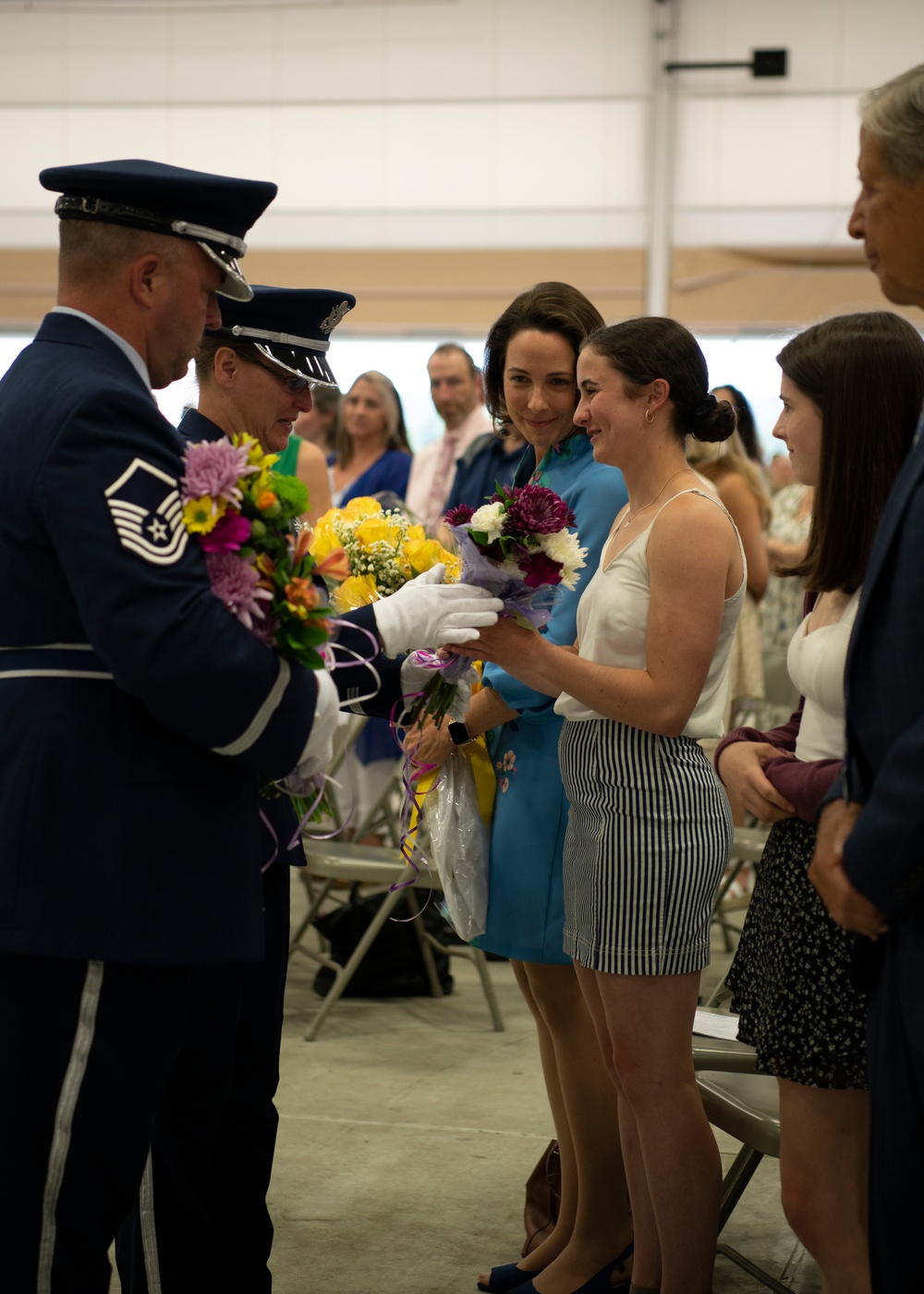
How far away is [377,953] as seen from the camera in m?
4.86

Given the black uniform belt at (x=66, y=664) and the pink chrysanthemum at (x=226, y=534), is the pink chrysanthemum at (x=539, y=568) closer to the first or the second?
the pink chrysanthemum at (x=226, y=534)

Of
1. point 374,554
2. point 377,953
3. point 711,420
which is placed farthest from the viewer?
point 377,953

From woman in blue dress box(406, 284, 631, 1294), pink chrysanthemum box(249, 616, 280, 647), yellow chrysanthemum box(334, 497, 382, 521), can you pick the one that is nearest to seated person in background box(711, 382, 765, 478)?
woman in blue dress box(406, 284, 631, 1294)

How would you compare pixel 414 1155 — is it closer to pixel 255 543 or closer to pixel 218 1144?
pixel 218 1144

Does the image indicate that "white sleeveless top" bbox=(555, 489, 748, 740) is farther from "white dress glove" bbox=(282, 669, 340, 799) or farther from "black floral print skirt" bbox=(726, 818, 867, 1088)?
"white dress glove" bbox=(282, 669, 340, 799)

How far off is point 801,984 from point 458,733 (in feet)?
3.14

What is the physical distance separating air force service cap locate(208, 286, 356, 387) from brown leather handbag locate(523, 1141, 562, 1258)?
5.64 feet

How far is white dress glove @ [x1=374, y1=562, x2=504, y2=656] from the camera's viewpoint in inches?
83.1

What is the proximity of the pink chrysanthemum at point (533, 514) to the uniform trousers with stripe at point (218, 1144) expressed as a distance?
2.11 ft

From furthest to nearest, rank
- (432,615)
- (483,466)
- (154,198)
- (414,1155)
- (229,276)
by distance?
(483,466)
(414,1155)
(432,615)
(229,276)
(154,198)

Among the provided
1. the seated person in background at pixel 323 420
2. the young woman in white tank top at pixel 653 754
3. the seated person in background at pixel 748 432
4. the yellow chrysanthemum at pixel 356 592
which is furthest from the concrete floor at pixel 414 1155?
the seated person in background at pixel 323 420

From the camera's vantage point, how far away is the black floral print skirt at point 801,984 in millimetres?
1933

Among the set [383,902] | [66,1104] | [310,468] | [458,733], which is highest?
[310,468]

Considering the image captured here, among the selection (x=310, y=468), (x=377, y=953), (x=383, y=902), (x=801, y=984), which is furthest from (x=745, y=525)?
(x=801, y=984)
